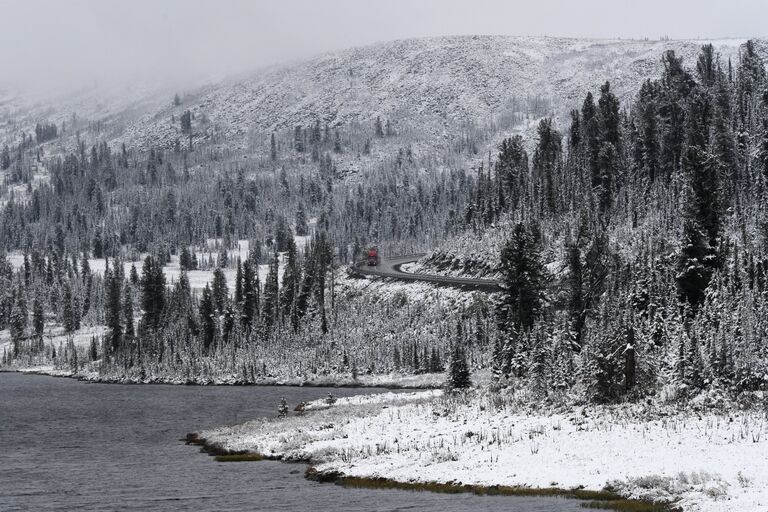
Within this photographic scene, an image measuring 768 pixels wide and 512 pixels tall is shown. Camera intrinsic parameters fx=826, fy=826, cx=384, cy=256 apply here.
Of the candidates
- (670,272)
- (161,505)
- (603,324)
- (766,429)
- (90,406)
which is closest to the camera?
(766,429)

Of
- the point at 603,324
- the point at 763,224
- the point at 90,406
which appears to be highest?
the point at 763,224

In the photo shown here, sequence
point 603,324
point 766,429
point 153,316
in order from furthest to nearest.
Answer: point 153,316 → point 603,324 → point 766,429

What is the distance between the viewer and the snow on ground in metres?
30.0

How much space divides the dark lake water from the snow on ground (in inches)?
86.4

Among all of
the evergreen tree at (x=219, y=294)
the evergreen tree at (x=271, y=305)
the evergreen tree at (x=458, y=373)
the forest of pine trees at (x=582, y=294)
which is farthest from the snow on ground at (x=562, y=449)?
the evergreen tree at (x=219, y=294)

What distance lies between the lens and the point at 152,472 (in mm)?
44312

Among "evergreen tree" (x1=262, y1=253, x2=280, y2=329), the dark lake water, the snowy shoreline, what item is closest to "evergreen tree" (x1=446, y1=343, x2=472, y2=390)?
the dark lake water

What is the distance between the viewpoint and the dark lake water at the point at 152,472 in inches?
1348

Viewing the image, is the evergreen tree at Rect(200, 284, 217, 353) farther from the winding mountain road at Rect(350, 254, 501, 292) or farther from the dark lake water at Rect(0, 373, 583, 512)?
the dark lake water at Rect(0, 373, 583, 512)

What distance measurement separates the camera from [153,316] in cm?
16288

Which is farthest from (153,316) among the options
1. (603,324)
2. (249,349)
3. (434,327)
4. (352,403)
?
(603,324)

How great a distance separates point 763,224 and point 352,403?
197ft

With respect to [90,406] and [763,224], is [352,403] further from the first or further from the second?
[763,224]

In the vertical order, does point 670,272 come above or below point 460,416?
above
